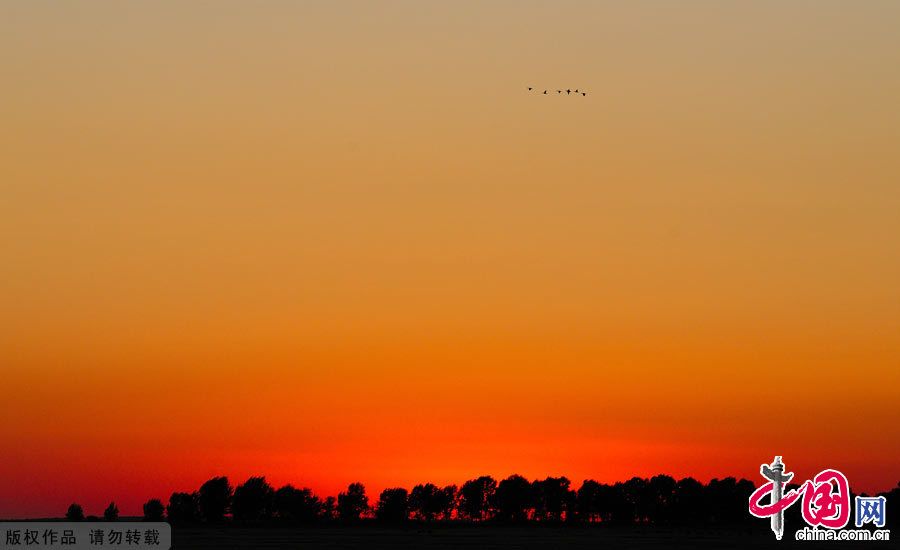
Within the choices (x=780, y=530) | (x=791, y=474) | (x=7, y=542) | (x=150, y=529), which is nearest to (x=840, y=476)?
(x=791, y=474)

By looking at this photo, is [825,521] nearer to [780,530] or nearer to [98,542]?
[780,530]

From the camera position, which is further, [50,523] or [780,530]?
[780,530]

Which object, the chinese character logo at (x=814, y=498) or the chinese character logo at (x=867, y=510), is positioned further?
the chinese character logo at (x=867, y=510)

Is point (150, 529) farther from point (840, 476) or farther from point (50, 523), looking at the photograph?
point (840, 476)

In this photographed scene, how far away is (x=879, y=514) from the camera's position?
522 feet

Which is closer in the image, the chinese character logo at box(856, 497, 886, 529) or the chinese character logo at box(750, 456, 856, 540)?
the chinese character logo at box(750, 456, 856, 540)

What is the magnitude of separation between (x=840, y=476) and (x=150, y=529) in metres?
73.2

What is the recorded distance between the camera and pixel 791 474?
→ 451 ft

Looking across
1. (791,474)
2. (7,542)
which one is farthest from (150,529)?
(791,474)

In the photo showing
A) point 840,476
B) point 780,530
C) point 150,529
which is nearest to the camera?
point 150,529

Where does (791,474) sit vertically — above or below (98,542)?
above

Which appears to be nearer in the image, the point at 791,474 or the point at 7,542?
the point at 7,542

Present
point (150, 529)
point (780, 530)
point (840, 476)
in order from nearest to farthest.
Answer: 1. point (150, 529)
2. point (840, 476)
3. point (780, 530)

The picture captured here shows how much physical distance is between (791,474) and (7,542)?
78.3 meters
